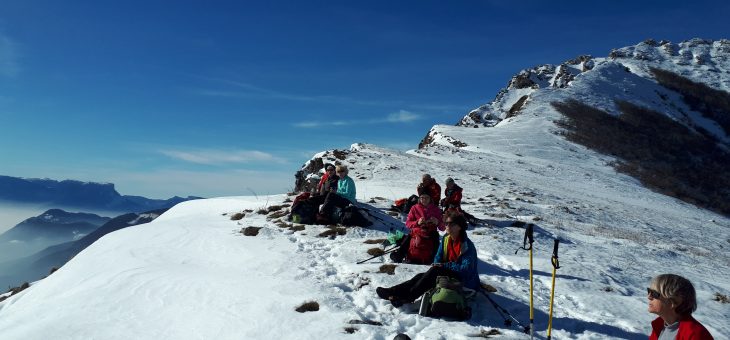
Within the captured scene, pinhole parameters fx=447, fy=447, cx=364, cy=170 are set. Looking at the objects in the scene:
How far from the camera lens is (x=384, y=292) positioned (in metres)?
8.73

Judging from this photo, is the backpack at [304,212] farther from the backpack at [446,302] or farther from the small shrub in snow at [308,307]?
the backpack at [446,302]

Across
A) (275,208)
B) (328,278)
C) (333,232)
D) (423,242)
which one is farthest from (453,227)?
(275,208)

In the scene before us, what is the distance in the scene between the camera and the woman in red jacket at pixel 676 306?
12.1 feet

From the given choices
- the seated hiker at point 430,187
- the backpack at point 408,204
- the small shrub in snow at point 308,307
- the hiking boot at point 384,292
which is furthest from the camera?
the backpack at point 408,204

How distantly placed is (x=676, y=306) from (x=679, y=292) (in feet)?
0.48

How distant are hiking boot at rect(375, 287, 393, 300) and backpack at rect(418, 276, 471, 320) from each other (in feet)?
2.39

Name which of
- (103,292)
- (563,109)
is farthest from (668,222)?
(563,109)

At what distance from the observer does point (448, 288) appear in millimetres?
8109

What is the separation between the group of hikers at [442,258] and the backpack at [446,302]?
0.04 m

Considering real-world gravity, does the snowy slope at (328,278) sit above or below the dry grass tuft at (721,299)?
above

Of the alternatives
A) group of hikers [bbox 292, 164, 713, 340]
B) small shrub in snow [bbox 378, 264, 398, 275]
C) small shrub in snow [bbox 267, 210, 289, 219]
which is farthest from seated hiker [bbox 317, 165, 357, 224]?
small shrub in snow [bbox 378, 264, 398, 275]

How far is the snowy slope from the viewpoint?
7871 millimetres

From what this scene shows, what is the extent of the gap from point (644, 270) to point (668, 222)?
1568cm

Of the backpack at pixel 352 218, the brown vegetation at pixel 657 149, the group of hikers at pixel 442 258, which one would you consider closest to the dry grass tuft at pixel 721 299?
the group of hikers at pixel 442 258
